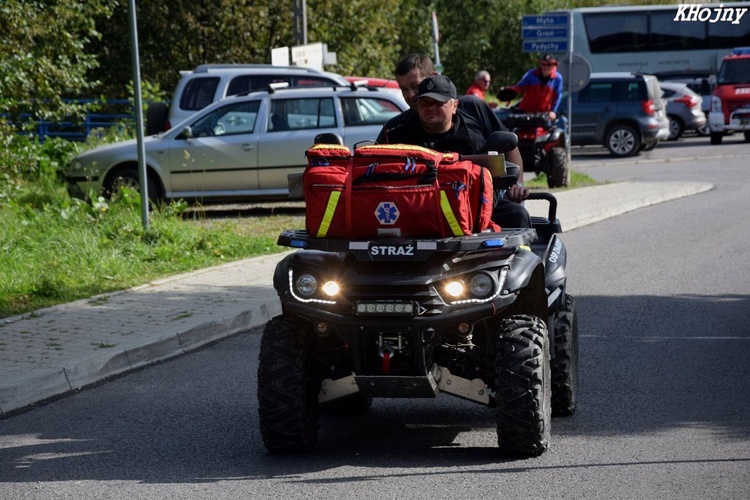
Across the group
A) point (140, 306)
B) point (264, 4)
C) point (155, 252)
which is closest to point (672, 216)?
point (155, 252)

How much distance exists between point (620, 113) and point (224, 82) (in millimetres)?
12718

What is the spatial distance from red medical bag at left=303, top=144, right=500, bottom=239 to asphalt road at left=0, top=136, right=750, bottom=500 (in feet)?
3.61

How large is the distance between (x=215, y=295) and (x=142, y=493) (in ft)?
17.5

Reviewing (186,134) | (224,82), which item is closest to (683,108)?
(224,82)

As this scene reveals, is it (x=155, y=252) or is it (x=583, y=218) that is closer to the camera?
(x=155, y=252)

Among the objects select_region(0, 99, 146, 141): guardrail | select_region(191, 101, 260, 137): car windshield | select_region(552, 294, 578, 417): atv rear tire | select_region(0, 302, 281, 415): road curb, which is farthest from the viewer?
select_region(0, 99, 146, 141): guardrail

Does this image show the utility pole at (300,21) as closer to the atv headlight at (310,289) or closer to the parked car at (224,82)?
the parked car at (224,82)

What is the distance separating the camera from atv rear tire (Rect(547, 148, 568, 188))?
66.3 feet

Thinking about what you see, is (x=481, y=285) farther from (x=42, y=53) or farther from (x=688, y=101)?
(x=688, y=101)

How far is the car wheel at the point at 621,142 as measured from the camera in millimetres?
30656

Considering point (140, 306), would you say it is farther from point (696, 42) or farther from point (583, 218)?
point (696, 42)

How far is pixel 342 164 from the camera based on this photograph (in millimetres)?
5879

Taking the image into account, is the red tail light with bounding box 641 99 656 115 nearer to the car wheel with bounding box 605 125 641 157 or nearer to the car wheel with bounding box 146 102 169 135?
the car wheel with bounding box 605 125 641 157

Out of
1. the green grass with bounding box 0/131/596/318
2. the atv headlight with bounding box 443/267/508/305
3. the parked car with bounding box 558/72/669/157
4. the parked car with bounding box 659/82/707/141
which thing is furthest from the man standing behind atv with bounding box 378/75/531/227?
the parked car with bounding box 659/82/707/141
